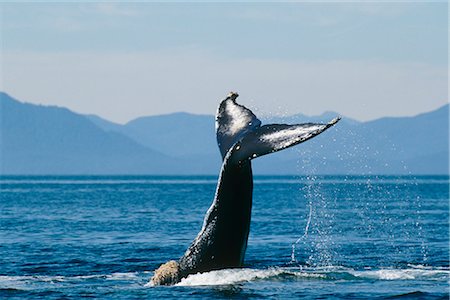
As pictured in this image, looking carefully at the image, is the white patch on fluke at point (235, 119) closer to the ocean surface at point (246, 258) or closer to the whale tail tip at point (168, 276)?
the ocean surface at point (246, 258)

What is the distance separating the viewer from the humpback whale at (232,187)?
16672mm

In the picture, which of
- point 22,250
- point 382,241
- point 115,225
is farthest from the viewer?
point 115,225

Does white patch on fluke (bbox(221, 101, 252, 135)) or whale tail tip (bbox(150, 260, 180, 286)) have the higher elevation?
white patch on fluke (bbox(221, 101, 252, 135))

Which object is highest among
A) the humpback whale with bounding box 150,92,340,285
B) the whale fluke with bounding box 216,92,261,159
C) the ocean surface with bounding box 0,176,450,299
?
the whale fluke with bounding box 216,92,261,159

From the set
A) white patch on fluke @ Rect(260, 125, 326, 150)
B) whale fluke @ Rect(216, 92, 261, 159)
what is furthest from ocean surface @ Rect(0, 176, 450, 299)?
white patch on fluke @ Rect(260, 125, 326, 150)

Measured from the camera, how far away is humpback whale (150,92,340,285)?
16.7 m

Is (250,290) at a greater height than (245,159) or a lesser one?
lesser

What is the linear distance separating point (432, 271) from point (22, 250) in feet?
40.1

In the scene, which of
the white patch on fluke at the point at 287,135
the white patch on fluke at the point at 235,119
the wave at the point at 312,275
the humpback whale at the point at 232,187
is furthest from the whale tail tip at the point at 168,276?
the white patch on fluke at the point at 287,135

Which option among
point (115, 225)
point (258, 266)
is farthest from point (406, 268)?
point (115, 225)

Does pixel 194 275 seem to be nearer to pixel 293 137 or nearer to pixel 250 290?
pixel 250 290

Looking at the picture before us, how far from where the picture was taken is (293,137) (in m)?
16.0

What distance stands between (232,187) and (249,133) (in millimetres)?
943

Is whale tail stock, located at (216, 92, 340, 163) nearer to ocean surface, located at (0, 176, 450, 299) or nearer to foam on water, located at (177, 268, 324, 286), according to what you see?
foam on water, located at (177, 268, 324, 286)
